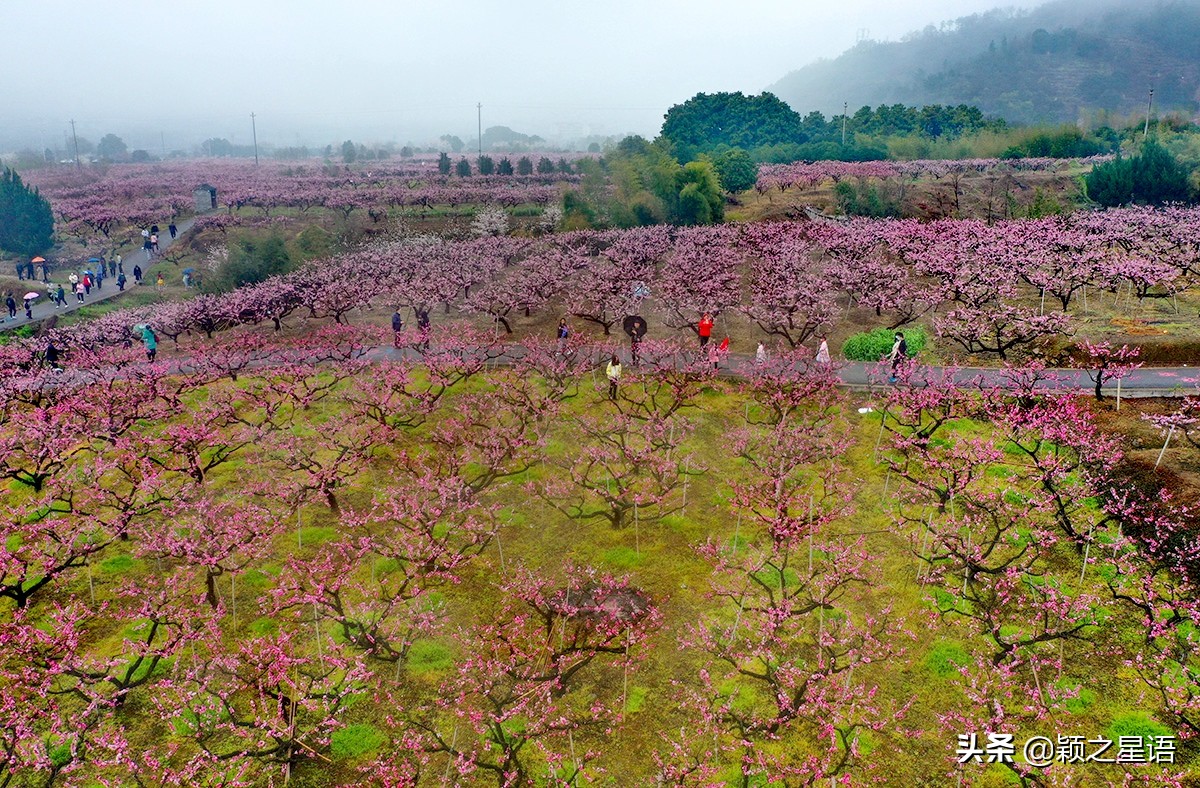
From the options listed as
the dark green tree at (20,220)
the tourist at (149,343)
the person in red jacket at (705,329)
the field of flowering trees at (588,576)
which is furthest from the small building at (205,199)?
the person in red jacket at (705,329)

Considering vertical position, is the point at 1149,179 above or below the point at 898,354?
above

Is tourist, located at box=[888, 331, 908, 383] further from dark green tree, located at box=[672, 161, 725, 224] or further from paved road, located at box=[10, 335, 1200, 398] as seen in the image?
dark green tree, located at box=[672, 161, 725, 224]

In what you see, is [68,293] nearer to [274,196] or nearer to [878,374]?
[274,196]

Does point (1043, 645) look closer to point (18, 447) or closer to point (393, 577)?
point (393, 577)

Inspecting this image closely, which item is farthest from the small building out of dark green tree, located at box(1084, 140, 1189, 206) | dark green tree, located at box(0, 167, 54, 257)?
dark green tree, located at box(1084, 140, 1189, 206)

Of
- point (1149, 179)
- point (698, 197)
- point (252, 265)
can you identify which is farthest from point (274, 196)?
point (1149, 179)

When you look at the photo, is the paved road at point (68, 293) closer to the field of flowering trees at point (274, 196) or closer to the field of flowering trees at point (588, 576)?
the field of flowering trees at point (274, 196)
